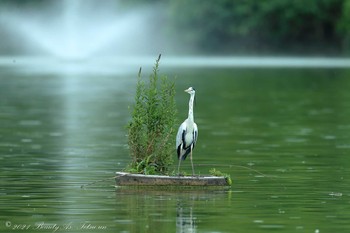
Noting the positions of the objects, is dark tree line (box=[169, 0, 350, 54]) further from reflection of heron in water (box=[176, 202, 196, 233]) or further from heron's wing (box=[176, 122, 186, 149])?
reflection of heron in water (box=[176, 202, 196, 233])

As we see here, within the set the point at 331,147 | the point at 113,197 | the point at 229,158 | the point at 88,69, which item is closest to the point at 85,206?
the point at 113,197

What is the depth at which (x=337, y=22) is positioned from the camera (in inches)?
5423

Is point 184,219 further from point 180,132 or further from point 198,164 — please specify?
point 198,164

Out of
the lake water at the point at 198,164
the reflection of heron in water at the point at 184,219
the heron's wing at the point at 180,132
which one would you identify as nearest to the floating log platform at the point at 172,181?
the lake water at the point at 198,164

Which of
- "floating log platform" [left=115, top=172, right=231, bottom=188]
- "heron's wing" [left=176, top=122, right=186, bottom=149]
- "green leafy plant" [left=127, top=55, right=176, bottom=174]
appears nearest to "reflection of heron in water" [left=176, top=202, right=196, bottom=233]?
"floating log platform" [left=115, top=172, right=231, bottom=188]

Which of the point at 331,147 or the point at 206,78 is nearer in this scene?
the point at 331,147

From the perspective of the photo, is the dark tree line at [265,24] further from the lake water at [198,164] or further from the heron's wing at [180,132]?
the heron's wing at [180,132]

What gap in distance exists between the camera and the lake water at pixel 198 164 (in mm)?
20031

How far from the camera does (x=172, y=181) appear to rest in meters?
23.3

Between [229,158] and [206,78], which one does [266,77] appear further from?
[229,158]

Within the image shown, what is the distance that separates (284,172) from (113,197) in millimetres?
5253

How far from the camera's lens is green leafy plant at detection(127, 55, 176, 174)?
24.4 metres

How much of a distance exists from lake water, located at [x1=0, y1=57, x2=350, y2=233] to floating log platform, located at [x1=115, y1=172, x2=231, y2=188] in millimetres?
223

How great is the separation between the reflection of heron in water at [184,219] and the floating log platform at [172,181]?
159cm
